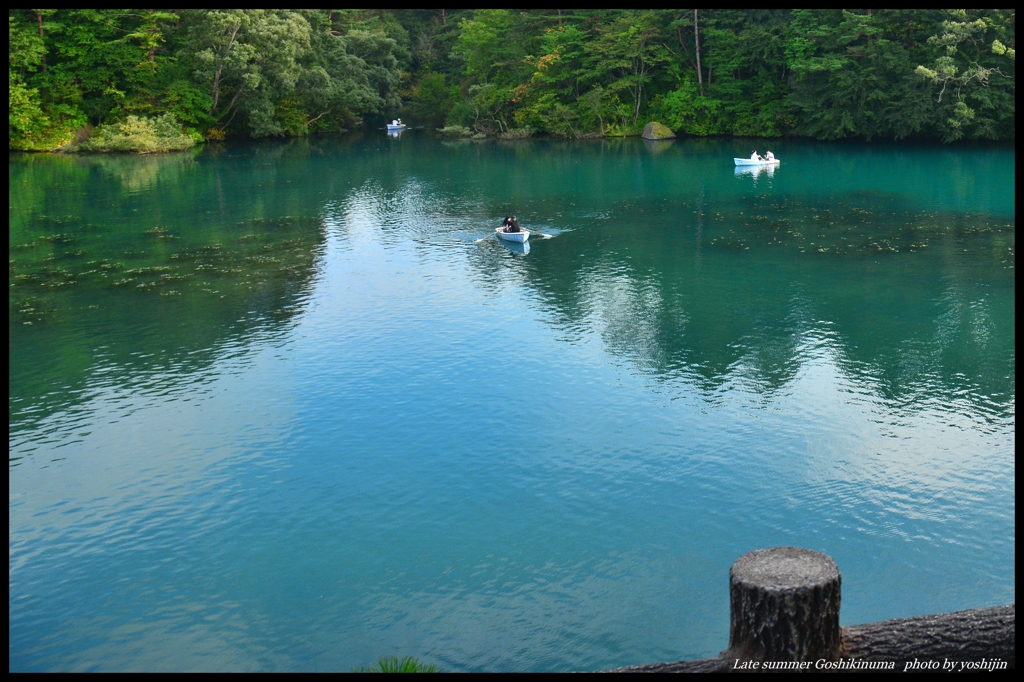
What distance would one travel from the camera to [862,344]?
20.3 m

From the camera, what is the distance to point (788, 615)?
17.5 feet

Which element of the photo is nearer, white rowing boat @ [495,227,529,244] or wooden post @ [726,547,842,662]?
wooden post @ [726,547,842,662]

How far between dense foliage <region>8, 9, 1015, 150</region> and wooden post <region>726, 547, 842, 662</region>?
161 feet

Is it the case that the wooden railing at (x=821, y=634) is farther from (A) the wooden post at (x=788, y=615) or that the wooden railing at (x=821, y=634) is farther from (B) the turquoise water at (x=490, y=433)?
(B) the turquoise water at (x=490, y=433)

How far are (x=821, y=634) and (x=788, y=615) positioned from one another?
0.75 feet

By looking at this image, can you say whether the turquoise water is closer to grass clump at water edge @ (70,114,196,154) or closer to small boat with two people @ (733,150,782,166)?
small boat with two people @ (733,150,782,166)

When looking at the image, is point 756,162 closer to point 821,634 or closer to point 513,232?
point 513,232

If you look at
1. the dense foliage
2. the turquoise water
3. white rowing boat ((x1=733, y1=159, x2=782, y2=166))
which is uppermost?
the dense foliage

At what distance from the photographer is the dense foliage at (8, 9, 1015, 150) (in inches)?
1984

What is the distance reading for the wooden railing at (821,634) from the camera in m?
5.33

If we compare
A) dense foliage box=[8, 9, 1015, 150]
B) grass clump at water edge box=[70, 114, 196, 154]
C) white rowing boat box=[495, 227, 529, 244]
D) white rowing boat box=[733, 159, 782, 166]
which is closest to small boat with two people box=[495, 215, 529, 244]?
white rowing boat box=[495, 227, 529, 244]

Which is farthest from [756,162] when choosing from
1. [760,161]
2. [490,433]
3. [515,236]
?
[490,433]

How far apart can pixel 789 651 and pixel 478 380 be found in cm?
1380


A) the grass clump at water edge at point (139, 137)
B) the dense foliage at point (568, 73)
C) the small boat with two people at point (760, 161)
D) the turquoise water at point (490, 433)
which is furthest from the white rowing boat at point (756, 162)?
the grass clump at water edge at point (139, 137)
